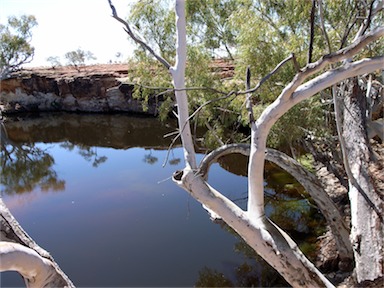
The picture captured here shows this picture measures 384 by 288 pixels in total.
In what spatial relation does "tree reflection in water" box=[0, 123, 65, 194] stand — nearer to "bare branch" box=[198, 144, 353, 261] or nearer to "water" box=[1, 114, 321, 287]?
"water" box=[1, 114, 321, 287]

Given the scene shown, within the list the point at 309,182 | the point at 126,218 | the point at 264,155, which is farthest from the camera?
the point at 126,218

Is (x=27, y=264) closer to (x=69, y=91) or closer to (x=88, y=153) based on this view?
(x=88, y=153)

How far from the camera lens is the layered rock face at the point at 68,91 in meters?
17.9

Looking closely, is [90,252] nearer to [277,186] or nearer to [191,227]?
[191,227]

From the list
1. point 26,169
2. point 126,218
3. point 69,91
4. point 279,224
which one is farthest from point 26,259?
point 69,91

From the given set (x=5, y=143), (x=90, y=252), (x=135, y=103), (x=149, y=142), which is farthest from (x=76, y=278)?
(x=135, y=103)

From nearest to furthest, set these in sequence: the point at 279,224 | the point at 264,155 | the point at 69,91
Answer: the point at 264,155, the point at 279,224, the point at 69,91

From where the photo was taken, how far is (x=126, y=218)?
23.0 feet

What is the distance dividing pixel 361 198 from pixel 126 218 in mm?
4769

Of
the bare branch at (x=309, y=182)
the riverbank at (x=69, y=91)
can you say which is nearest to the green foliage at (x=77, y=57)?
the riverbank at (x=69, y=91)

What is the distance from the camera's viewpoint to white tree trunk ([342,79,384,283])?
3273 mm

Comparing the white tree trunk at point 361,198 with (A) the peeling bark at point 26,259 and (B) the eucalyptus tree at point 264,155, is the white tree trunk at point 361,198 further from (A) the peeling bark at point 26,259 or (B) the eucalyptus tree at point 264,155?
(A) the peeling bark at point 26,259

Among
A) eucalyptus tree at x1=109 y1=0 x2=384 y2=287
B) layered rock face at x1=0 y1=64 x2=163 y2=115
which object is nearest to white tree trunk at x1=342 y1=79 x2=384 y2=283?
eucalyptus tree at x1=109 y1=0 x2=384 y2=287

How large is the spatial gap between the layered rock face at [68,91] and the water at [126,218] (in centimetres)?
533
